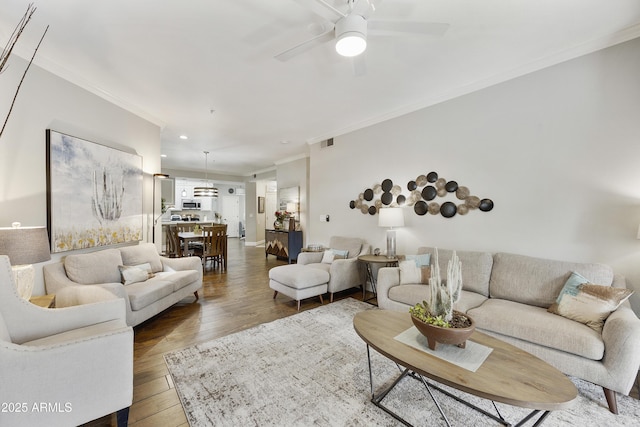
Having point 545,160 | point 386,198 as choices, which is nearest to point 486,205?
point 545,160

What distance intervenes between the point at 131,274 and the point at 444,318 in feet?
11.4

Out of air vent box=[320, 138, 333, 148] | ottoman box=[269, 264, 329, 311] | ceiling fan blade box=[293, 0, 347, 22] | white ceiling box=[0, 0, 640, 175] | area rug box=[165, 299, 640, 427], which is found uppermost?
white ceiling box=[0, 0, 640, 175]

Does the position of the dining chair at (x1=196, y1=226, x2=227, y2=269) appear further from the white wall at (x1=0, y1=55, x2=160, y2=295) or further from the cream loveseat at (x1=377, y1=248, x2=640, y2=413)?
the cream loveseat at (x1=377, y1=248, x2=640, y2=413)

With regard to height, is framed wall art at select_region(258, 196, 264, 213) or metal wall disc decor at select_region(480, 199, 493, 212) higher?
framed wall art at select_region(258, 196, 264, 213)

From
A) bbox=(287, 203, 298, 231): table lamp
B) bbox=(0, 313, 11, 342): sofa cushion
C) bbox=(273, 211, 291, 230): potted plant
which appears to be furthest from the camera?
bbox=(273, 211, 291, 230): potted plant

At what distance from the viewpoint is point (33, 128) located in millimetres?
2496

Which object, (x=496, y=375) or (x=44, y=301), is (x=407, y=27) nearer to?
(x=496, y=375)

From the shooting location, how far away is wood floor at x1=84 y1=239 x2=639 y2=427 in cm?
176

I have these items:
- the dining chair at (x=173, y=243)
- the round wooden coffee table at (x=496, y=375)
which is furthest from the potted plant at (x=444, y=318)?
the dining chair at (x=173, y=243)

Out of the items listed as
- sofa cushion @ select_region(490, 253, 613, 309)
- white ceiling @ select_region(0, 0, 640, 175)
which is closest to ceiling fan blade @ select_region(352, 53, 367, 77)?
white ceiling @ select_region(0, 0, 640, 175)

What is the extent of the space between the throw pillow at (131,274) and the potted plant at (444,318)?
10.6 ft

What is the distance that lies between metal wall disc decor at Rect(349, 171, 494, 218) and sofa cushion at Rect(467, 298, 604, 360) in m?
1.21

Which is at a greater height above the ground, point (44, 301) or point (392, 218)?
point (392, 218)

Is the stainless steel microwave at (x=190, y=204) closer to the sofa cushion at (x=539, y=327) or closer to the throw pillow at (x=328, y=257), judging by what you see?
the throw pillow at (x=328, y=257)
